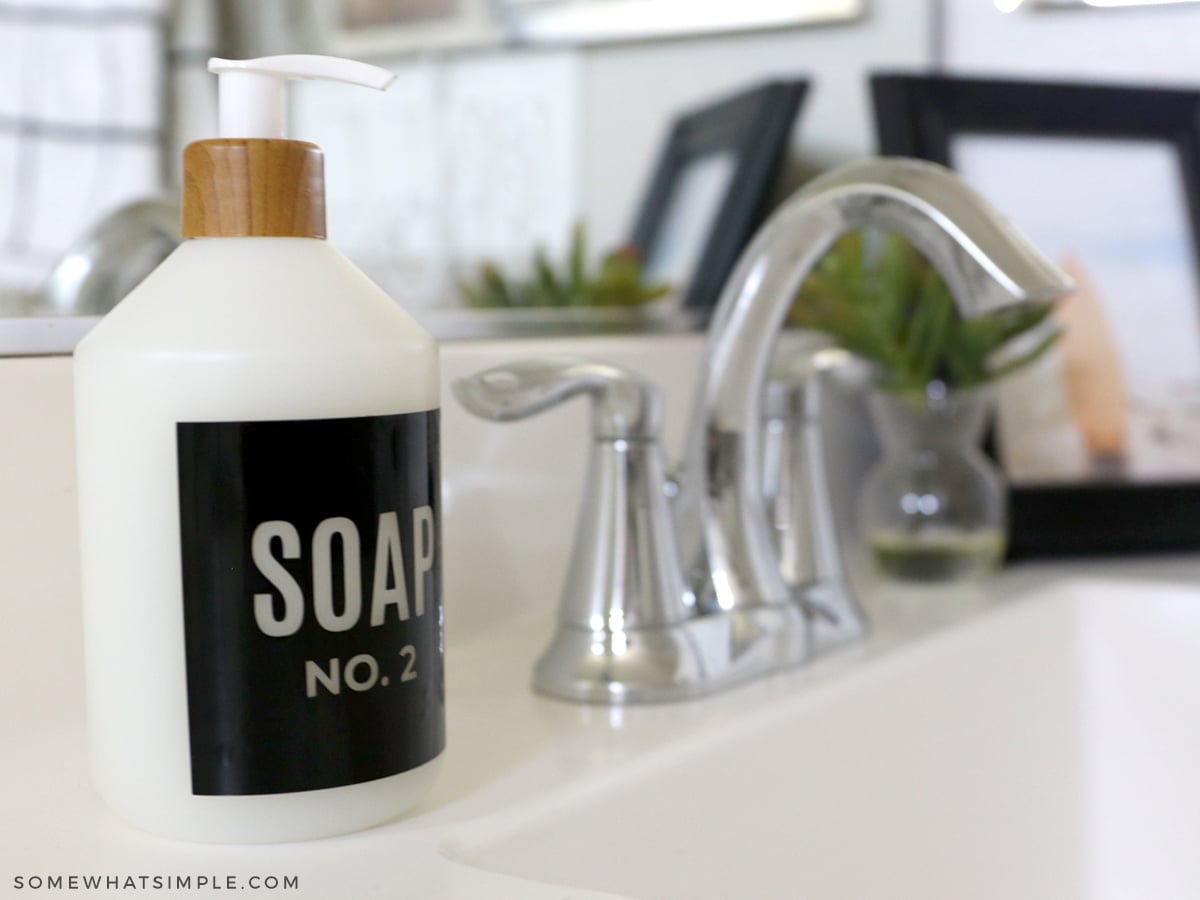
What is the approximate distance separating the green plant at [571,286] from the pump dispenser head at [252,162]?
52cm

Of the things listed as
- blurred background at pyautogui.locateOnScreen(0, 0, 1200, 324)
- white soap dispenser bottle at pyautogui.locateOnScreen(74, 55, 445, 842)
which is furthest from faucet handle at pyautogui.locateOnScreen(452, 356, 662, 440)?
blurred background at pyautogui.locateOnScreen(0, 0, 1200, 324)

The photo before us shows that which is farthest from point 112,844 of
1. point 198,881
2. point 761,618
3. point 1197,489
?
point 1197,489

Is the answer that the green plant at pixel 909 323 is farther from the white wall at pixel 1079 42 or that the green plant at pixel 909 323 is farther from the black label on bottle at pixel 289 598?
the black label on bottle at pixel 289 598

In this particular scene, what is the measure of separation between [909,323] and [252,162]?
53 centimetres

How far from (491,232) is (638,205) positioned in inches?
5.7

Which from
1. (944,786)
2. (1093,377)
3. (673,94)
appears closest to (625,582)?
(944,786)

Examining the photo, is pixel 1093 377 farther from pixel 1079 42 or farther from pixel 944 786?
pixel 944 786

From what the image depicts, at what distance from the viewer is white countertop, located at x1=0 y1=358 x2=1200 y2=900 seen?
13.6 inches

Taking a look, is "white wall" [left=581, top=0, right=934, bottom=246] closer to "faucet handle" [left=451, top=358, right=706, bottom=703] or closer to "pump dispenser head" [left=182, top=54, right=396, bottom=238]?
"faucet handle" [left=451, top=358, right=706, bottom=703]

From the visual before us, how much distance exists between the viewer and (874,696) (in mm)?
566

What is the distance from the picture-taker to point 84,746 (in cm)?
45

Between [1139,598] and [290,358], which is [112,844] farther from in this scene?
[1139,598]

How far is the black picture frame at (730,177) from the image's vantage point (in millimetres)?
931

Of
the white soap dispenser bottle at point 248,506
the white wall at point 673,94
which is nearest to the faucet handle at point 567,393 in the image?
the white soap dispenser bottle at point 248,506
